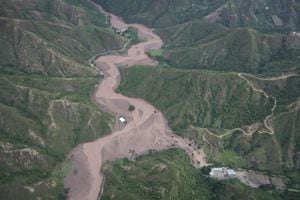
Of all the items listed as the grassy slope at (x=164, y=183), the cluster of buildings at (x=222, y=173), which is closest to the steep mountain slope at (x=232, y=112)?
the cluster of buildings at (x=222, y=173)

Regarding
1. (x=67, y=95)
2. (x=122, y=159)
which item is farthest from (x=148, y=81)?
(x=122, y=159)

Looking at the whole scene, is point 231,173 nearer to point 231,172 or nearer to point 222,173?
point 231,172

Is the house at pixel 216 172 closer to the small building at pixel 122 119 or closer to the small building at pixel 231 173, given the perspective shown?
the small building at pixel 231 173

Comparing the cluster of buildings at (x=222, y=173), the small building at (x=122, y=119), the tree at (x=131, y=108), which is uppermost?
the tree at (x=131, y=108)

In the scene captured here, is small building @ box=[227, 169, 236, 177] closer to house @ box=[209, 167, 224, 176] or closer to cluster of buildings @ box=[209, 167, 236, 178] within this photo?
cluster of buildings @ box=[209, 167, 236, 178]

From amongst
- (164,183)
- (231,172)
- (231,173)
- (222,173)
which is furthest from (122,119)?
(231,173)

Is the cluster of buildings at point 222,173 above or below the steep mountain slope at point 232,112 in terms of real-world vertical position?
below
